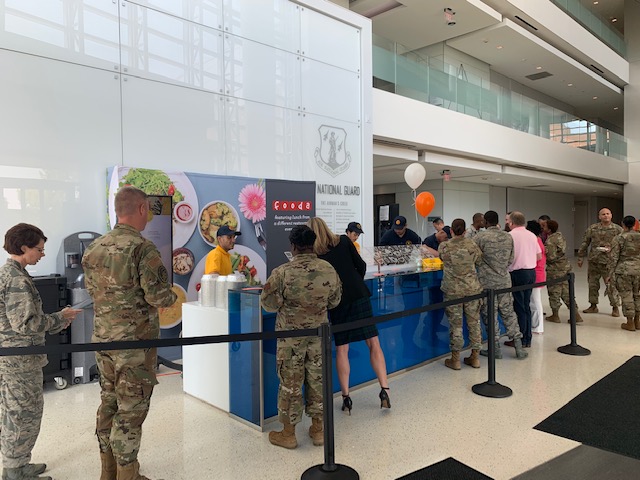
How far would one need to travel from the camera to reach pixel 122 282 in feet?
7.49

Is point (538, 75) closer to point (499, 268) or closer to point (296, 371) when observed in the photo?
point (499, 268)

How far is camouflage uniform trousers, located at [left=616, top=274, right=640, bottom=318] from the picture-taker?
6312 millimetres

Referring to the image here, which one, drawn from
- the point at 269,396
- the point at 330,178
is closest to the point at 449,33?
the point at 330,178

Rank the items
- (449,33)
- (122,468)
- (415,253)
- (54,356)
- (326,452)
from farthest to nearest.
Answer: (449,33)
(415,253)
(54,356)
(326,452)
(122,468)

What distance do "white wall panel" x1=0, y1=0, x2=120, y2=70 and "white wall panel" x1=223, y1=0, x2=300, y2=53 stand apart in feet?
4.91

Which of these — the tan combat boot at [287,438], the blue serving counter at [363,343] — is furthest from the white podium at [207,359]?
the tan combat boot at [287,438]

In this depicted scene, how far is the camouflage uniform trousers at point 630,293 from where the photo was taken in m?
6.31

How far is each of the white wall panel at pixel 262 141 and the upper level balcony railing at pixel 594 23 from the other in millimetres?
11426

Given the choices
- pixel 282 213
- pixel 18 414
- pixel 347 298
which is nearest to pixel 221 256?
pixel 282 213

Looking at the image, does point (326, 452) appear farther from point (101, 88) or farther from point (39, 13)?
point (39, 13)

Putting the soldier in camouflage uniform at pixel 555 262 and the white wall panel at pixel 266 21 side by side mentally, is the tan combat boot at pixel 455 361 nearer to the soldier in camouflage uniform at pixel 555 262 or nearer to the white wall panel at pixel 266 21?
the soldier in camouflage uniform at pixel 555 262

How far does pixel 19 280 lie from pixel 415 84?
8606 millimetres

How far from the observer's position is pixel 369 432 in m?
3.20

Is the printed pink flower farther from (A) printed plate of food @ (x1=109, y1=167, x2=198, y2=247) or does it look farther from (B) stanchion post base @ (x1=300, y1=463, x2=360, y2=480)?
(B) stanchion post base @ (x1=300, y1=463, x2=360, y2=480)
